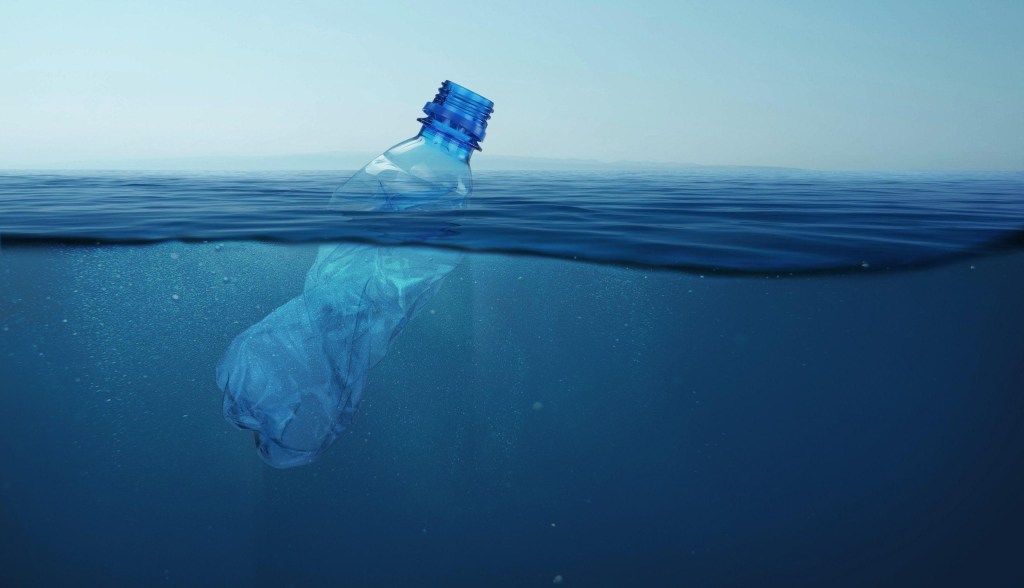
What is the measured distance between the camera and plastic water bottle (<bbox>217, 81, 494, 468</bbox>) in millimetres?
4273

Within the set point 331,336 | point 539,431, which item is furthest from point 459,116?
point 539,431

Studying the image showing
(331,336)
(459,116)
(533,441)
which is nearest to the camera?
(459,116)

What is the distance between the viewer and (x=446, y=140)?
2754 millimetres

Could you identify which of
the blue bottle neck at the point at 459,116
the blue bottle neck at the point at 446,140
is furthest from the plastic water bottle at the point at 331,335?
the blue bottle neck at the point at 459,116

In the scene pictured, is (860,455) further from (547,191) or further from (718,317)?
(547,191)

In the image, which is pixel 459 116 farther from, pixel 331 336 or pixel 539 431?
pixel 539 431

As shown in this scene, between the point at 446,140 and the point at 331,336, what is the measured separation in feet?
6.44

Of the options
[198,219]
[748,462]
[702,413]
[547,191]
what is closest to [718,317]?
[702,413]

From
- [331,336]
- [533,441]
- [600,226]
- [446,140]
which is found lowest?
[533,441]

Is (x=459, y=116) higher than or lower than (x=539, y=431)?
higher

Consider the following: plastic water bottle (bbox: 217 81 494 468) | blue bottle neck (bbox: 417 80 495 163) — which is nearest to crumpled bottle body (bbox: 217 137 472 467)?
plastic water bottle (bbox: 217 81 494 468)

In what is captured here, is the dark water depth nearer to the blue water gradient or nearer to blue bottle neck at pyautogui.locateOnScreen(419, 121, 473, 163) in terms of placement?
the blue water gradient

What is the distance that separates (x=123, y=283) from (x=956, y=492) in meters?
6.20

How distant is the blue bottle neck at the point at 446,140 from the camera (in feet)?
8.84
